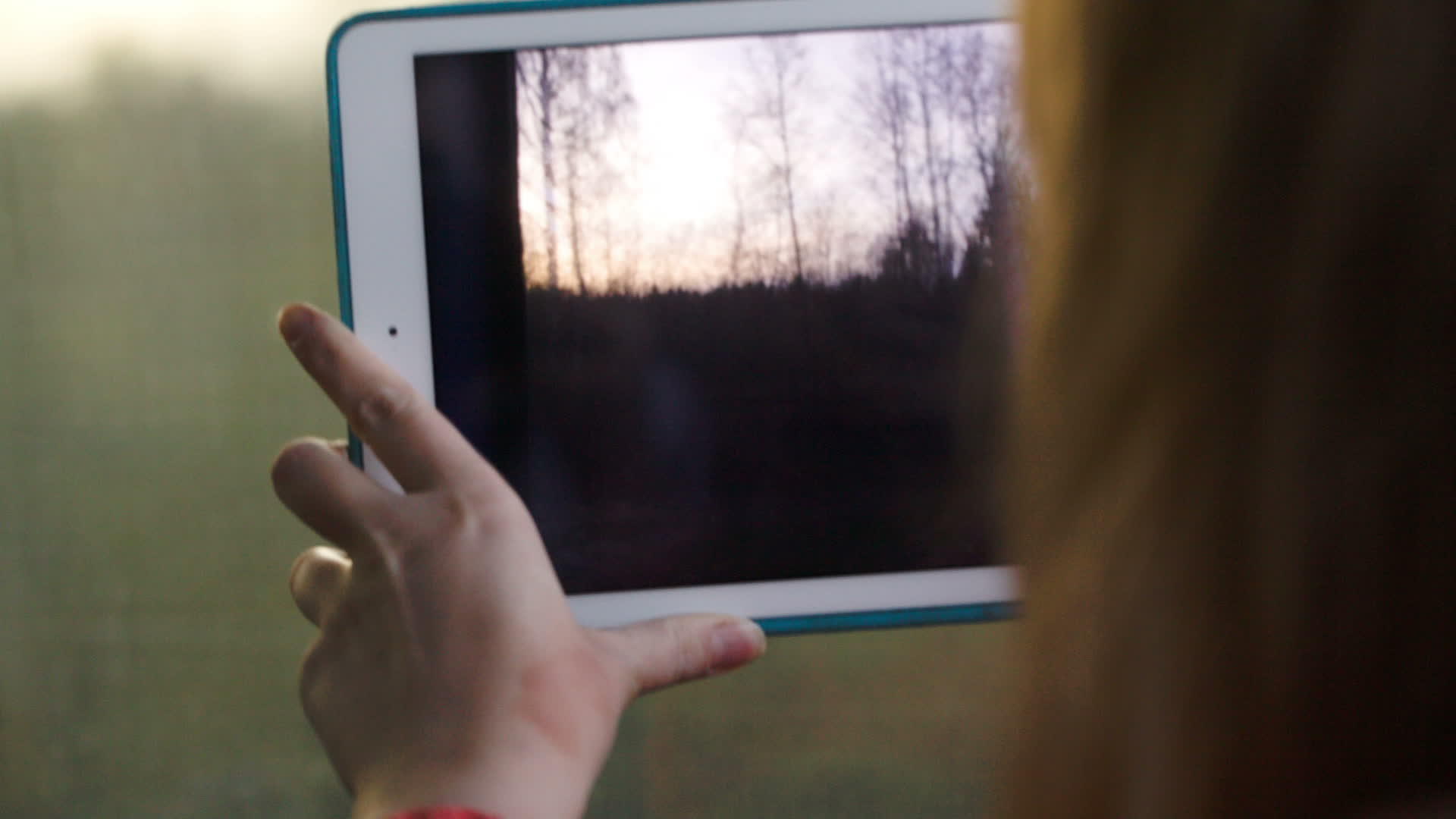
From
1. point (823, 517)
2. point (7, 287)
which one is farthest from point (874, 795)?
point (7, 287)

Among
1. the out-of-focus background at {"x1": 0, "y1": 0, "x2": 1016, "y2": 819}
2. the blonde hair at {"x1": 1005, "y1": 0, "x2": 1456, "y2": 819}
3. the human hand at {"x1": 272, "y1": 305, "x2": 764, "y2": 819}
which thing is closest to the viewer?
the blonde hair at {"x1": 1005, "y1": 0, "x2": 1456, "y2": 819}

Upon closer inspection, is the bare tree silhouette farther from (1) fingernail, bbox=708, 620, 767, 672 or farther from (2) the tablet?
(1) fingernail, bbox=708, 620, 767, 672

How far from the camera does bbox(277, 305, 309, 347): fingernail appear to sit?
0.90 ft

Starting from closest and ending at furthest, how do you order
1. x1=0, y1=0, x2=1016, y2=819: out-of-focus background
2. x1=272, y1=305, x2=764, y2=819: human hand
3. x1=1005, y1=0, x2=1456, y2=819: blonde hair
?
x1=1005, y1=0, x2=1456, y2=819: blonde hair → x1=272, y1=305, x2=764, y2=819: human hand → x1=0, y1=0, x2=1016, y2=819: out-of-focus background

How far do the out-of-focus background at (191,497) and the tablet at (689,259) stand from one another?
125 mm

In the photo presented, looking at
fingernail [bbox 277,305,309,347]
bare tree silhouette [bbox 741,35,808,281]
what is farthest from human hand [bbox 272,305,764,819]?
bare tree silhouette [bbox 741,35,808,281]

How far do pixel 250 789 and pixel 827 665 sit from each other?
0.23m

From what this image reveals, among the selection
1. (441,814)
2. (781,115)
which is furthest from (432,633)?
(781,115)

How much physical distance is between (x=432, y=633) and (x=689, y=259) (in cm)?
13

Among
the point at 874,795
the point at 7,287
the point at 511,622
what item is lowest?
the point at 874,795

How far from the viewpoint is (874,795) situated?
1.46 feet

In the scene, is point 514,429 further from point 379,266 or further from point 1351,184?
point 1351,184

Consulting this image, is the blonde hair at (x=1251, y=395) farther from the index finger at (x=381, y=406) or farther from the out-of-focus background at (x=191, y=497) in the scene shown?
the out-of-focus background at (x=191, y=497)

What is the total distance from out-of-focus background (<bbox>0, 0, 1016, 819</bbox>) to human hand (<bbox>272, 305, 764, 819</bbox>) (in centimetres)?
16
